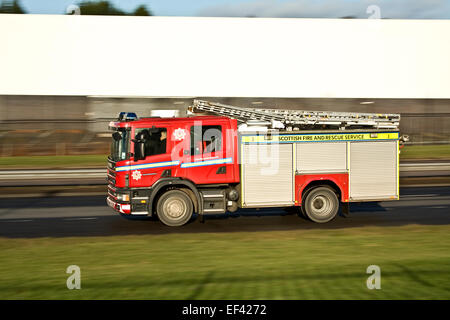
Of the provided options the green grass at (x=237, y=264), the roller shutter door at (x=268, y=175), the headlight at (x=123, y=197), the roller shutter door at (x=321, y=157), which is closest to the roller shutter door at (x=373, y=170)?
A: the roller shutter door at (x=321, y=157)

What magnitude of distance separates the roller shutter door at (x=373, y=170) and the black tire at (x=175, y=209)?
4.38m

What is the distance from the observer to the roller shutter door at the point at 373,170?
45.2 ft

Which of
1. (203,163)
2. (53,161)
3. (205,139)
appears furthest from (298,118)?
(53,161)

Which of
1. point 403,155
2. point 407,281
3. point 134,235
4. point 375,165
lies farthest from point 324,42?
point 407,281

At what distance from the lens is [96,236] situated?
41.2 feet

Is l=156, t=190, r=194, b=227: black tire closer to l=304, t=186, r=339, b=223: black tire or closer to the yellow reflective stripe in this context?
the yellow reflective stripe

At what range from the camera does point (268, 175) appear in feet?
44.0

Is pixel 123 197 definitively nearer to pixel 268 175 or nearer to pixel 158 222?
pixel 158 222

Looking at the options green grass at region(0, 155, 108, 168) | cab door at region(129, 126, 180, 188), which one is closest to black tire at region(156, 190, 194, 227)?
cab door at region(129, 126, 180, 188)

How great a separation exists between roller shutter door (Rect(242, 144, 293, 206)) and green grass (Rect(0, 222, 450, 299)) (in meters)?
1.01

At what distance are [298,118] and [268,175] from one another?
173 centimetres

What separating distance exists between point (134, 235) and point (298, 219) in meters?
4.75

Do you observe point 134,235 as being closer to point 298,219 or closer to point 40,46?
point 298,219

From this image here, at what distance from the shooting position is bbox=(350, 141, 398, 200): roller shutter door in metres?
13.8
